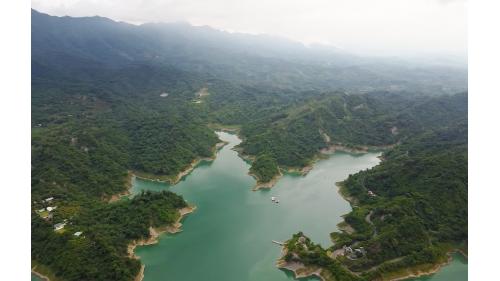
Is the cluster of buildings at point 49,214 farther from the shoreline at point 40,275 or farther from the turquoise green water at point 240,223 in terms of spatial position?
the turquoise green water at point 240,223

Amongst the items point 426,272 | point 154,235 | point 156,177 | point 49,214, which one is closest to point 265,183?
point 156,177

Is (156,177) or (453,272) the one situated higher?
(156,177)

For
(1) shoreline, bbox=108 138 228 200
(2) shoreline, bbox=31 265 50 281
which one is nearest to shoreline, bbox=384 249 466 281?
(2) shoreline, bbox=31 265 50 281

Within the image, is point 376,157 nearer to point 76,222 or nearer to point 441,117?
point 441,117

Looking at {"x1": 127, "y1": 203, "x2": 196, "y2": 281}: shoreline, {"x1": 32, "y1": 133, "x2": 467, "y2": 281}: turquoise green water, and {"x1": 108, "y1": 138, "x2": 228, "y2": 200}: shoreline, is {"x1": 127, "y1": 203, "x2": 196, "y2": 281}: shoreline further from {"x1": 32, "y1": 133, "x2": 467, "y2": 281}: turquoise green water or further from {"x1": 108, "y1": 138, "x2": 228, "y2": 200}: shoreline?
{"x1": 108, "y1": 138, "x2": 228, "y2": 200}: shoreline

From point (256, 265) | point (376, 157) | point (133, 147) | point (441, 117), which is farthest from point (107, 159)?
point (441, 117)

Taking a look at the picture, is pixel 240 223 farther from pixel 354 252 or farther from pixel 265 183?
pixel 354 252

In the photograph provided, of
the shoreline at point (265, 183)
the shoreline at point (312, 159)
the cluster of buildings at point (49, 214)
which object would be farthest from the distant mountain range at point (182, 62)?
the cluster of buildings at point (49, 214)
